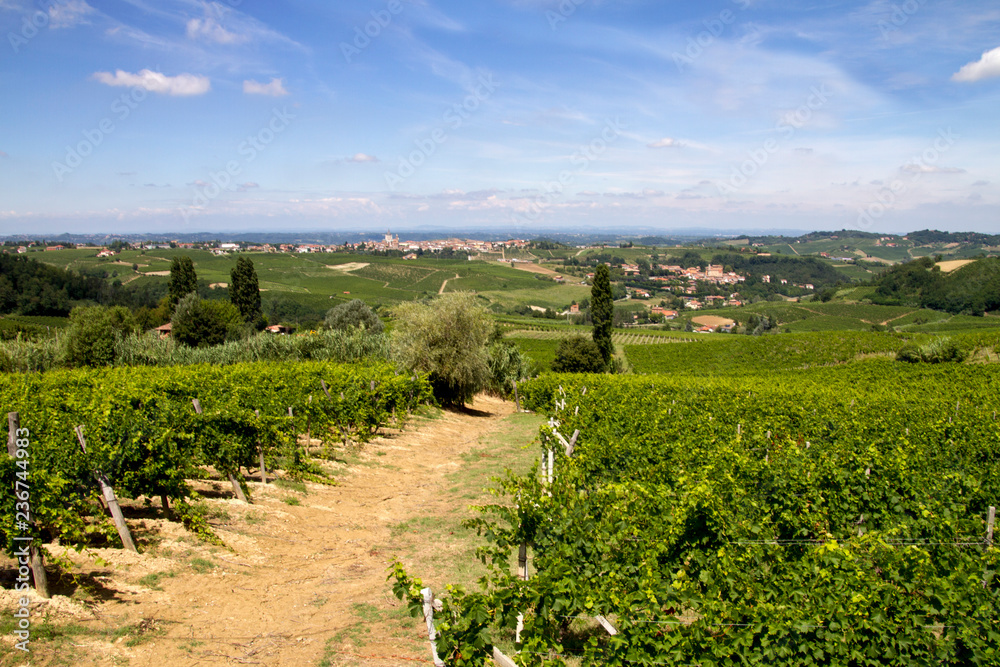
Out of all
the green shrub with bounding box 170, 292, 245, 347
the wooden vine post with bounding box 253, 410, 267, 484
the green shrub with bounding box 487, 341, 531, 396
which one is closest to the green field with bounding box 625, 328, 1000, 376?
the green shrub with bounding box 487, 341, 531, 396

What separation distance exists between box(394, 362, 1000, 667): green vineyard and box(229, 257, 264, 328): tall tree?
58.4m

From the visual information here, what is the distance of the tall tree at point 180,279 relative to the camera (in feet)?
184

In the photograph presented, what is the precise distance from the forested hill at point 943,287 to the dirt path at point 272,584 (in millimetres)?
106156

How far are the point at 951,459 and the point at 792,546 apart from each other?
700cm

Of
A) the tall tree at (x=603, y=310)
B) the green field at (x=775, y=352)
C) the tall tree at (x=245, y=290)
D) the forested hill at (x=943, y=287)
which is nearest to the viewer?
the green field at (x=775, y=352)

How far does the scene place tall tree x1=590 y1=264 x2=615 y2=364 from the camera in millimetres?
47375

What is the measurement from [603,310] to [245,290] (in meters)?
41.8

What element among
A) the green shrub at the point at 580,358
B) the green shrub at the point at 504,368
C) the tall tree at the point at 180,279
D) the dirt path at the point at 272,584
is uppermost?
the tall tree at the point at 180,279

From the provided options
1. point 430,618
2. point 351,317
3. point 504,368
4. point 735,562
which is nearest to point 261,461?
point 430,618

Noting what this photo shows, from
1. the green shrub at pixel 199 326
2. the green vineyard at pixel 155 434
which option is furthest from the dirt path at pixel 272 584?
the green shrub at pixel 199 326

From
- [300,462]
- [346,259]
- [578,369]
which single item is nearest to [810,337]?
[578,369]

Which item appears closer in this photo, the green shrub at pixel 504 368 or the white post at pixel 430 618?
the white post at pixel 430 618

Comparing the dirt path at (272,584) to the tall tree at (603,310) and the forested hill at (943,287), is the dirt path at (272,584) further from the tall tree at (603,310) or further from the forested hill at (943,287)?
the forested hill at (943,287)

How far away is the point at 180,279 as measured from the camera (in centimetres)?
5644
